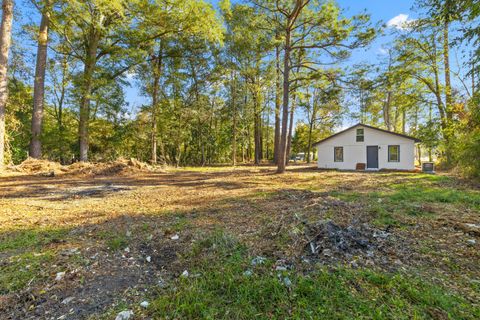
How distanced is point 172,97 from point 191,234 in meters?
18.1

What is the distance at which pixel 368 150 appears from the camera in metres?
15.8

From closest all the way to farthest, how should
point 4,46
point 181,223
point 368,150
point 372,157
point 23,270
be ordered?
point 23,270 < point 181,223 < point 4,46 < point 372,157 < point 368,150

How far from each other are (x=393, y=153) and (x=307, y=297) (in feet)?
Result: 55.4

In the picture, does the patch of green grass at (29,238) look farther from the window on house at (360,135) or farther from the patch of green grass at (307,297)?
the window on house at (360,135)

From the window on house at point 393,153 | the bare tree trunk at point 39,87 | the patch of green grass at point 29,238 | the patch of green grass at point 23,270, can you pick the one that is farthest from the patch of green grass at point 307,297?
the window on house at point 393,153

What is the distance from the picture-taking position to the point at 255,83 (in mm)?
18953

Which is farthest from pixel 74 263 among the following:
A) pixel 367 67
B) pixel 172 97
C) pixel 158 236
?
pixel 172 97

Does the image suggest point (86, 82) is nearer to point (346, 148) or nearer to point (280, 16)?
point (280, 16)

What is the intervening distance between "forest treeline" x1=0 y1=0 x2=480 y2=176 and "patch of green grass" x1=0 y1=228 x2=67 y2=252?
7229 millimetres

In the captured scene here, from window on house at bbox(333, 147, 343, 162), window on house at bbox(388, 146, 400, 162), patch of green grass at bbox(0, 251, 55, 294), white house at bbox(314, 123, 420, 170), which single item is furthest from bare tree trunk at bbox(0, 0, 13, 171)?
window on house at bbox(388, 146, 400, 162)

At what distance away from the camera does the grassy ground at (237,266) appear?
5.46 feet

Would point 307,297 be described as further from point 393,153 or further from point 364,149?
point 393,153

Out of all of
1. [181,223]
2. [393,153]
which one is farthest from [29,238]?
[393,153]

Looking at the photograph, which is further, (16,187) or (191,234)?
(16,187)
